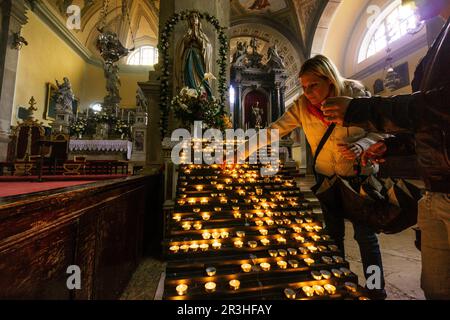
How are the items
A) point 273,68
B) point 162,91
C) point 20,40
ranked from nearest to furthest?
1. point 162,91
2. point 20,40
3. point 273,68

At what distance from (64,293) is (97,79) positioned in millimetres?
16656

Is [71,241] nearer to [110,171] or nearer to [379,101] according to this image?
[379,101]

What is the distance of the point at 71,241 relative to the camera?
93 centimetres

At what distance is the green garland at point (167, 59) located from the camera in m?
4.24

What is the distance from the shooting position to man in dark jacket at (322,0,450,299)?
0.60m

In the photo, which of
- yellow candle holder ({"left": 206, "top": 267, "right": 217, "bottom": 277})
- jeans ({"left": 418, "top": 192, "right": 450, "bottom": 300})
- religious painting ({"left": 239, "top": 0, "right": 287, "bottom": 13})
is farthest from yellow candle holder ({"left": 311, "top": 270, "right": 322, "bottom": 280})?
religious painting ({"left": 239, "top": 0, "right": 287, "bottom": 13})

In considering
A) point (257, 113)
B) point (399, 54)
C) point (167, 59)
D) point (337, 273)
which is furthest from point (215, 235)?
point (399, 54)

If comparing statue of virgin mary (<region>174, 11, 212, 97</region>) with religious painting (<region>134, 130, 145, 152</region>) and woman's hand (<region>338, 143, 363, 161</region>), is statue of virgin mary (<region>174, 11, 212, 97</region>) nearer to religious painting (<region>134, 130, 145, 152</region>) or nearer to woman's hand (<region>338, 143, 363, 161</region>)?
woman's hand (<region>338, 143, 363, 161</region>)

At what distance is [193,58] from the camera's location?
4.27m

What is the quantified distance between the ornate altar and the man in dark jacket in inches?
352

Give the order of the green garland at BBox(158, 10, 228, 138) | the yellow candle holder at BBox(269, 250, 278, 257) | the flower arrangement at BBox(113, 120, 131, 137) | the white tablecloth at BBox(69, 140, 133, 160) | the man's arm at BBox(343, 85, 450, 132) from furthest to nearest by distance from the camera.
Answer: the flower arrangement at BBox(113, 120, 131, 137) < the white tablecloth at BBox(69, 140, 133, 160) < the green garland at BBox(158, 10, 228, 138) < the yellow candle holder at BBox(269, 250, 278, 257) < the man's arm at BBox(343, 85, 450, 132)

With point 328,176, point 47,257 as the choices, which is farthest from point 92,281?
point 328,176

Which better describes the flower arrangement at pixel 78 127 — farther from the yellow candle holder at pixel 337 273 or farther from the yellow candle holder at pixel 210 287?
the yellow candle holder at pixel 337 273

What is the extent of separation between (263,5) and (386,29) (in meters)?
5.91
